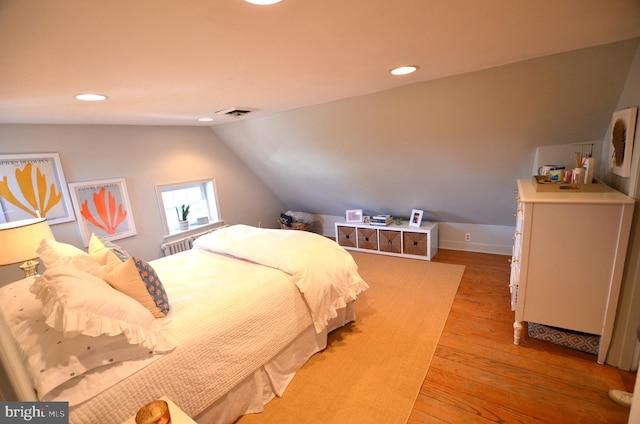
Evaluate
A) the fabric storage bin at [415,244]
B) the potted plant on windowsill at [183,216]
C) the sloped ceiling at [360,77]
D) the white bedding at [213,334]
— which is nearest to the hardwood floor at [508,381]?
the white bedding at [213,334]

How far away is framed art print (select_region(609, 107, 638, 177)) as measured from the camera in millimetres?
1723

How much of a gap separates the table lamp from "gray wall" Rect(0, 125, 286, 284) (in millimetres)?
733

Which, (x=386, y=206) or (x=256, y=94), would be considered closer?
(x=256, y=94)

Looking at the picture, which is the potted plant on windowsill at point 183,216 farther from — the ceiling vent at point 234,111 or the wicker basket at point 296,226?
the wicker basket at point 296,226

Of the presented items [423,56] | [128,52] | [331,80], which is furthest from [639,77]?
[128,52]

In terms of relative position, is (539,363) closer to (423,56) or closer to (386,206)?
(423,56)

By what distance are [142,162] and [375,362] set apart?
326 centimetres

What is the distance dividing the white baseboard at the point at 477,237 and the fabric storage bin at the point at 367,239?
0.97 metres

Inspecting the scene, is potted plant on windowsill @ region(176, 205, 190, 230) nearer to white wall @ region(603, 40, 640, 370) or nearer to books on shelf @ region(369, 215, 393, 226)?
books on shelf @ region(369, 215, 393, 226)

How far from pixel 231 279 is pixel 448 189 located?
2.83 m

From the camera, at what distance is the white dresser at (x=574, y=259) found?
69.5 inches

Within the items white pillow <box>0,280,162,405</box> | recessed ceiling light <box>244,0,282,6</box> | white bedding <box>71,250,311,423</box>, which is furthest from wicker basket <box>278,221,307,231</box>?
recessed ceiling light <box>244,0,282,6</box>

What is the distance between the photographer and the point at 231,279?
6.68 feet

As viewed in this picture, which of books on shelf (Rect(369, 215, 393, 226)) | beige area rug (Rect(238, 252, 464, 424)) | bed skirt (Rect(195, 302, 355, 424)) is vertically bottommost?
beige area rug (Rect(238, 252, 464, 424))
